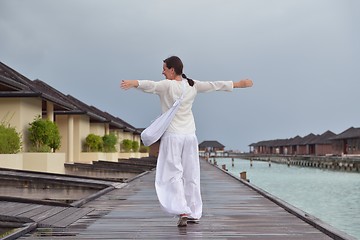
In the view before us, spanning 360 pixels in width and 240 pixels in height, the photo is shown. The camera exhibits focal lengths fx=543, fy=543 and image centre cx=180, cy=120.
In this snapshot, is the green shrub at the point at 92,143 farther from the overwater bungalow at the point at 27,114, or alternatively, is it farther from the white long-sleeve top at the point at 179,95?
the white long-sleeve top at the point at 179,95

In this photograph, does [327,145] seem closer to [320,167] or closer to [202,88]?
[320,167]

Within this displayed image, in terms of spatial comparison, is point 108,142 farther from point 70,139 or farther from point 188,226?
point 188,226

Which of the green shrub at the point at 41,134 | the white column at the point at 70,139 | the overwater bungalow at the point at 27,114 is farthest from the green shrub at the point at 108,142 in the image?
the green shrub at the point at 41,134

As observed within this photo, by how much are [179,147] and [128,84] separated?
1035mm

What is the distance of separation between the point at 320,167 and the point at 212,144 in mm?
72840

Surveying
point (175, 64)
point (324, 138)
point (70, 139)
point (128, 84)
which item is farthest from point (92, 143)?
point (324, 138)

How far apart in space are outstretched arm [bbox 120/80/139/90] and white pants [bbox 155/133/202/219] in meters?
0.77

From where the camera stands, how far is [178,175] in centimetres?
660

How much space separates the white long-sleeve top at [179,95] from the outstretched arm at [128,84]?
0.78 feet

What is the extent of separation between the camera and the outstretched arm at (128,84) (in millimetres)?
6250

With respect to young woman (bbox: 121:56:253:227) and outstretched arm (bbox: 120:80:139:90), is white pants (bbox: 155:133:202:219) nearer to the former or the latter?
young woman (bbox: 121:56:253:227)

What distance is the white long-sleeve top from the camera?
6.74m

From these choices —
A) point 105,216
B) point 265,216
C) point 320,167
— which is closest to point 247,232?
point 265,216

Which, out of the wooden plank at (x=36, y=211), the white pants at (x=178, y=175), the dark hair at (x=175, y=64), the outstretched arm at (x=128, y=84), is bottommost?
the wooden plank at (x=36, y=211)
